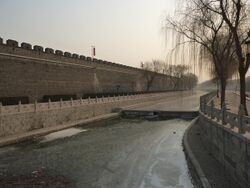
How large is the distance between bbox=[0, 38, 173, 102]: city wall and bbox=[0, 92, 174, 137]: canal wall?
3.48 meters

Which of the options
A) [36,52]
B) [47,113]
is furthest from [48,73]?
[47,113]

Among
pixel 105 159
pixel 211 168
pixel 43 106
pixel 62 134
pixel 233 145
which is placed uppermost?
pixel 43 106

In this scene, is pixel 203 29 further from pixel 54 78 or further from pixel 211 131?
pixel 54 78

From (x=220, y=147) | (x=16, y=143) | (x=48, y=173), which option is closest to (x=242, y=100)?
(x=220, y=147)

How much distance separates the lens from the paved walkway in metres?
6.95

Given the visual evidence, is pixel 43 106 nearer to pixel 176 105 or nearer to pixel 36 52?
pixel 36 52

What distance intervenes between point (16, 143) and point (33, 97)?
31.6ft

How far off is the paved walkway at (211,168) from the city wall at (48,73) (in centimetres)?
1322

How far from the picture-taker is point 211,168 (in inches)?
322

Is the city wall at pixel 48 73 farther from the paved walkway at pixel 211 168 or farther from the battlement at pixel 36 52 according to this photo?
the paved walkway at pixel 211 168

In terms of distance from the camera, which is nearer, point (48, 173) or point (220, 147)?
point (220, 147)

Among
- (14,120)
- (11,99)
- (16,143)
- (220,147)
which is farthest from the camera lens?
(11,99)

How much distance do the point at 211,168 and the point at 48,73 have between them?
62.3 feet

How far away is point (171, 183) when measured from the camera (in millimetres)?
8289
